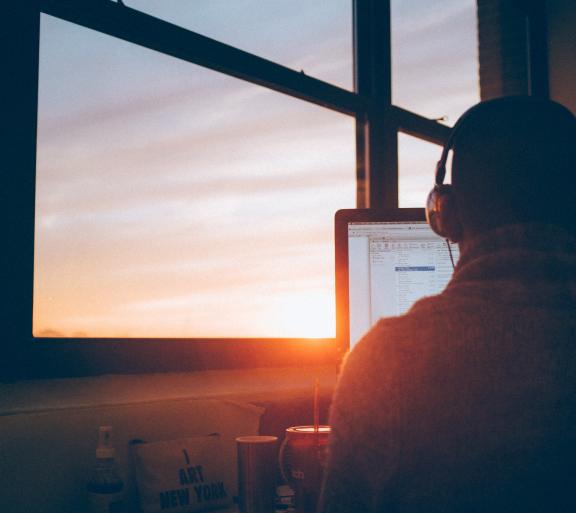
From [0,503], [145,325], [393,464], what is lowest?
[0,503]

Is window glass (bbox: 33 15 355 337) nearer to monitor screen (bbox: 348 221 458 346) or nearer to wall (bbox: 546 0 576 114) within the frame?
monitor screen (bbox: 348 221 458 346)

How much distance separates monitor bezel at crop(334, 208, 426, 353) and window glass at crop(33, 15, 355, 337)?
50 cm

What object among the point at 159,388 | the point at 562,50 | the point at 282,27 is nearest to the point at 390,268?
the point at 159,388

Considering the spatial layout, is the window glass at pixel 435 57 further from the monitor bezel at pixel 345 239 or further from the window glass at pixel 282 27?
the monitor bezel at pixel 345 239

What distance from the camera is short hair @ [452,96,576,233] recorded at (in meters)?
0.73

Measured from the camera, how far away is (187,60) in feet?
5.95

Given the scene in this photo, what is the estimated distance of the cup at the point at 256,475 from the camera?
1225 millimetres

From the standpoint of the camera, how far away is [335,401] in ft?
2.27

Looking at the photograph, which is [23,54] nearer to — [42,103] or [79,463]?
[42,103]

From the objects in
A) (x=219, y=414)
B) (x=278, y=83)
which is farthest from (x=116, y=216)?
(x=278, y=83)

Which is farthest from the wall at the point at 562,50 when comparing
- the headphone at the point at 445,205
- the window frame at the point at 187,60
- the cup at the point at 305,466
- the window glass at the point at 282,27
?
the cup at the point at 305,466

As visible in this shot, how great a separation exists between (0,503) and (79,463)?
0.49 ft

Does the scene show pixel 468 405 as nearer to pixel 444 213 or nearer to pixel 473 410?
pixel 473 410

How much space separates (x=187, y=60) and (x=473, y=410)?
1.45m
